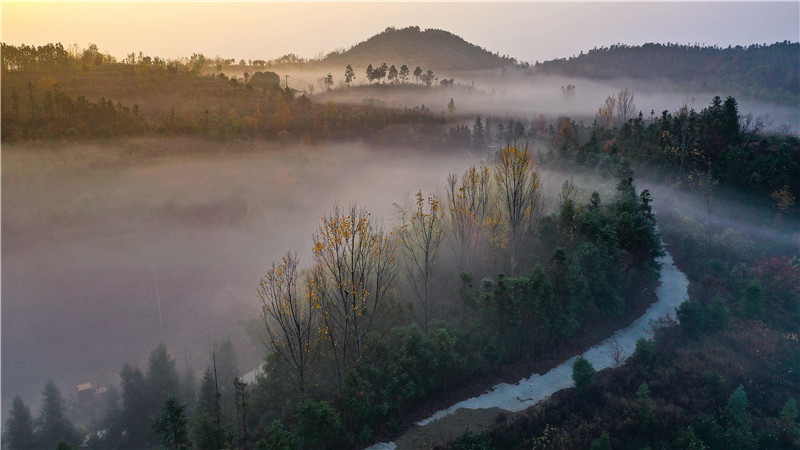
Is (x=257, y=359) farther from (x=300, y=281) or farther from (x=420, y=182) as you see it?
(x=420, y=182)

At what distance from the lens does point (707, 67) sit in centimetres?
10119

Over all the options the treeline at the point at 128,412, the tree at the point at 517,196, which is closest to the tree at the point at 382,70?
the tree at the point at 517,196

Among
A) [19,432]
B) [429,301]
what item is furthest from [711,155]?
[19,432]

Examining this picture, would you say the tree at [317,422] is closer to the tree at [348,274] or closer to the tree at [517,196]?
the tree at [348,274]

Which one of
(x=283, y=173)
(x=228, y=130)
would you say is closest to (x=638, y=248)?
(x=283, y=173)

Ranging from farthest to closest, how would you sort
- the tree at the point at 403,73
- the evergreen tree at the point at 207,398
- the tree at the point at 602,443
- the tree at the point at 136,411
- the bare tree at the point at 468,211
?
1. the tree at the point at 403,73
2. the tree at the point at 136,411
3. the bare tree at the point at 468,211
4. the evergreen tree at the point at 207,398
5. the tree at the point at 602,443

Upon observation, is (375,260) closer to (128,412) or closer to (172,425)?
(172,425)

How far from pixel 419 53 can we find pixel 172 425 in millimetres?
121724

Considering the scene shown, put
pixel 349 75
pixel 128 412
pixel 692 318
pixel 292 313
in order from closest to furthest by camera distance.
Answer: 1. pixel 292 313
2. pixel 692 318
3. pixel 128 412
4. pixel 349 75

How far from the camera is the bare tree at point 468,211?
2481cm

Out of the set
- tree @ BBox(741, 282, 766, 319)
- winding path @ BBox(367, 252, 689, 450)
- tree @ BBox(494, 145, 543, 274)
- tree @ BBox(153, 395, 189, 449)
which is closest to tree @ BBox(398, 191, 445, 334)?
tree @ BBox(494, 145, 543, 274)

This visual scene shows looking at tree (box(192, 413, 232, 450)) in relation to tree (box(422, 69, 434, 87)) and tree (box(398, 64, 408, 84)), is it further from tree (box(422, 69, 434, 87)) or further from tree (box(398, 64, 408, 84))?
tree (box(422, 69, 434, 87))

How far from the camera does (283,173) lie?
227ft

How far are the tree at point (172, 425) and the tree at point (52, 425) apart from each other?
1731 centimetres
